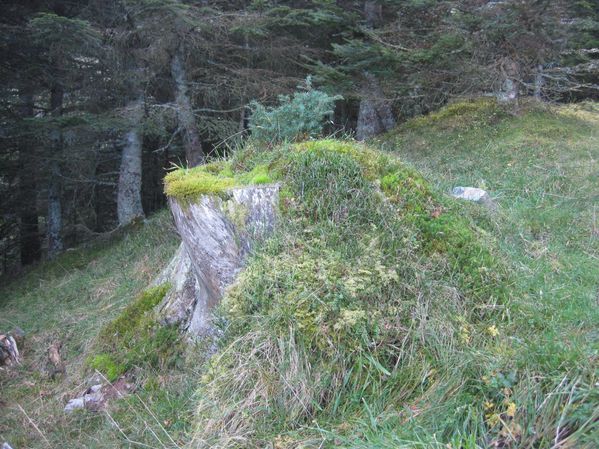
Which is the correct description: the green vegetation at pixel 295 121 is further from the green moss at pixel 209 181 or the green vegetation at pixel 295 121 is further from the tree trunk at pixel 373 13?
the tree trunk at pixel 373 13

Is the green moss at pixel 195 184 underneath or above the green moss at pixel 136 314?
above

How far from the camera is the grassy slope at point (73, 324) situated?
4250 millimetres

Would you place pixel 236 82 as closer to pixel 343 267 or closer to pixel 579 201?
pixel 579 201

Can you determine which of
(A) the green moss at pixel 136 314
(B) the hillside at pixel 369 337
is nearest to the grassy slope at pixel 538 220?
(B) the hillside at pixel 369 337

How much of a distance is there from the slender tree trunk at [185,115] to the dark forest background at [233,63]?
0.02 metres

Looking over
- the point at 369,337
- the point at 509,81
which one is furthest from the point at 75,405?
the point at 509,81

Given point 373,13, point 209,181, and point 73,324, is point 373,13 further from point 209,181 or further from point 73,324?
point 73,324

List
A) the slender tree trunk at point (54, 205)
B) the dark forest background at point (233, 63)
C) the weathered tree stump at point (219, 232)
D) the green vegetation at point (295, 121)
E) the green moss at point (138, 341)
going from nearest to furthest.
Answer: the weathered tree stump at point (219, 232)
the green moss at point (138, 341)
the green vegetation at point (295, 121)
the dark forest background at point (233, 63)
the slender tree trunk at point (54, 205)

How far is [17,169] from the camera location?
1262cm

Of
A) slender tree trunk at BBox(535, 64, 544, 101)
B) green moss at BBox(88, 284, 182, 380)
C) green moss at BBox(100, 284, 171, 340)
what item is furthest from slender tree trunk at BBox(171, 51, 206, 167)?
slender tree trunk at BBox(535, 64, 544, 101)

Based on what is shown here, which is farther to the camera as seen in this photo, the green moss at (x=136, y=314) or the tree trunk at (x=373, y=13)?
the tree trunk at (x=373, y=13)

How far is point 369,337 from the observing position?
10.6 ft

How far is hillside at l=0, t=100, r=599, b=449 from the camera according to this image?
2645 millimetres

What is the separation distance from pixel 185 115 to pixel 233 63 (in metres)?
1.76
